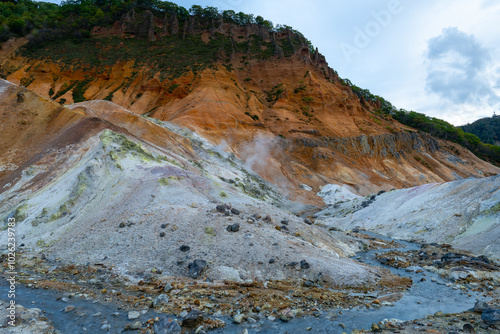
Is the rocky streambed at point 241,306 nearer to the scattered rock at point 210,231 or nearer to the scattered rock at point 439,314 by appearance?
the scattered rock at point 439,314

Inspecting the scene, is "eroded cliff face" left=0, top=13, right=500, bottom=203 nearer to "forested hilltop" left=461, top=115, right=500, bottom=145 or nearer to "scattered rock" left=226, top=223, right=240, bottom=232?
"scattered rock" left=226, top=223, right=240, bottom=232

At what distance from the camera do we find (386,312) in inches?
287

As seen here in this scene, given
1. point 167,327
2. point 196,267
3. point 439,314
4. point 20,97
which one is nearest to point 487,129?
point 439,314

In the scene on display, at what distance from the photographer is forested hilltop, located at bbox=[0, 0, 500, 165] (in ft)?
177

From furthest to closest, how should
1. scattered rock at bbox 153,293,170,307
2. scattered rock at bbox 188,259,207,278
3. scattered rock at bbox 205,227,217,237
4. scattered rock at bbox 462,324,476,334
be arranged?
scattered rock at bbox 205,227,217,237 → scattered rock at bbox 188,259,207,278 → scattered rock at bbox 153,293,170,307 → scattered rock at bbox 462,324,476,334

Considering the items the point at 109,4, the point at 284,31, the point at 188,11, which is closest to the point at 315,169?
the point at 284,31

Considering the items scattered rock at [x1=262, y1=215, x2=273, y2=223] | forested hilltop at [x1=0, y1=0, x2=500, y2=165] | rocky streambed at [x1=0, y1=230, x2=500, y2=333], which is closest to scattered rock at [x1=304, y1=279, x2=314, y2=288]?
rocky streambed at [x1=0, y1=230, x2=500, y2=333]

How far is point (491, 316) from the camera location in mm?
6152

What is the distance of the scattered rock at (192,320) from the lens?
20.2 ft

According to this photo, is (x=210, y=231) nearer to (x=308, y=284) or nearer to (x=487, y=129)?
(x=308, y=284)

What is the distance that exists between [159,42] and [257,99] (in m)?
25.7

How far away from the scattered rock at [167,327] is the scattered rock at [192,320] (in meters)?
0.20

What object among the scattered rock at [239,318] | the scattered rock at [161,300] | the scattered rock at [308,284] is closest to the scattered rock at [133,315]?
the scattered rock at [161,300]

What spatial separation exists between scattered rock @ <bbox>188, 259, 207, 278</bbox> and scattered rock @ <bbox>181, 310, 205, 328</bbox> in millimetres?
2387
